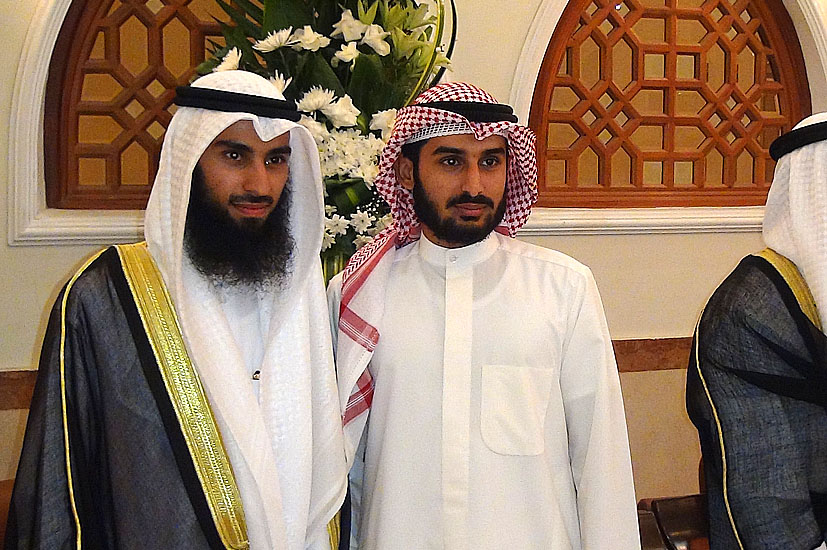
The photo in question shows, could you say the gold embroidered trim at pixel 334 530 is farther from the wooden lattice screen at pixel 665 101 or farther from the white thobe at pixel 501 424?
the wooden lattice screen at pixel 665 101

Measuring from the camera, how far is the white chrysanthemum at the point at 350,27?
8.29 feet

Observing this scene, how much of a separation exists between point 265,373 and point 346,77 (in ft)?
3.22

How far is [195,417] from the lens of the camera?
192 cm

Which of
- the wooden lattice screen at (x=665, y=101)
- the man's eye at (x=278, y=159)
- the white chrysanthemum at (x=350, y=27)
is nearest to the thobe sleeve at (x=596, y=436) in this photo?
the man's eye at (x=278, y=159)

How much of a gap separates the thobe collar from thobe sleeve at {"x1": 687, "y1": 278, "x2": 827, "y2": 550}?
569 millimetres

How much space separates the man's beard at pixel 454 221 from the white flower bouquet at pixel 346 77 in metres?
0.30

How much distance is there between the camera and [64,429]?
1.84 meters

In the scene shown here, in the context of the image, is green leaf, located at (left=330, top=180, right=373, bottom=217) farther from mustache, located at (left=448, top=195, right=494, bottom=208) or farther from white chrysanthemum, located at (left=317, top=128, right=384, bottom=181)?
mustache, located at (left=448, top=195, right=494, bottom=208)

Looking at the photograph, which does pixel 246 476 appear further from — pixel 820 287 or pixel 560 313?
pixel 820 287

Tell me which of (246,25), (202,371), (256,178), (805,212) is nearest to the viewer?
(202,371)

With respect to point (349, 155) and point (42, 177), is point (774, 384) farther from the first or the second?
point (42, 177)

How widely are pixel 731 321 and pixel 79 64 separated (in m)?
2.61

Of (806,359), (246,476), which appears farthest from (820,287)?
(246,476)

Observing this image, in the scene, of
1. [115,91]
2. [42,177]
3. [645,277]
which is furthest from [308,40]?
[645,277]
